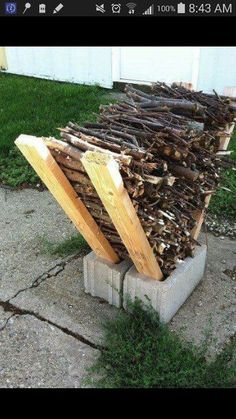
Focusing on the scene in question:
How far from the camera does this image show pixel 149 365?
2820mm

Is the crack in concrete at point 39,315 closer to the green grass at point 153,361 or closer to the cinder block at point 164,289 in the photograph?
the green grass at point 153,361

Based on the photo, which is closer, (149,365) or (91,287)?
(149,365)

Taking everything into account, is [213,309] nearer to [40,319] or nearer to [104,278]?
[104,278]

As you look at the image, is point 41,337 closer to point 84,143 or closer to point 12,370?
point 12,370

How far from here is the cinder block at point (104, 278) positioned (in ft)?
11.0

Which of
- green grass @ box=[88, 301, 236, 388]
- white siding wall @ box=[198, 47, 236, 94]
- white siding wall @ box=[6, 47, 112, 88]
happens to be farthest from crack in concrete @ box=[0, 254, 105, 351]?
white siding wall @ box=[6, 47, 112, 88]

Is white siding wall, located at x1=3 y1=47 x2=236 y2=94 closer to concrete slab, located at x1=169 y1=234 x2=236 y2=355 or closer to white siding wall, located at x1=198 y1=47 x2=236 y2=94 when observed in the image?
white siding wall, located at x1=198 y1=47 x2=236 y2=94

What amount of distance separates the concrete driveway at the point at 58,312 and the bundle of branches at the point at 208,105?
1262mm

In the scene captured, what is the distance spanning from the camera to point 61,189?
9.57ft
